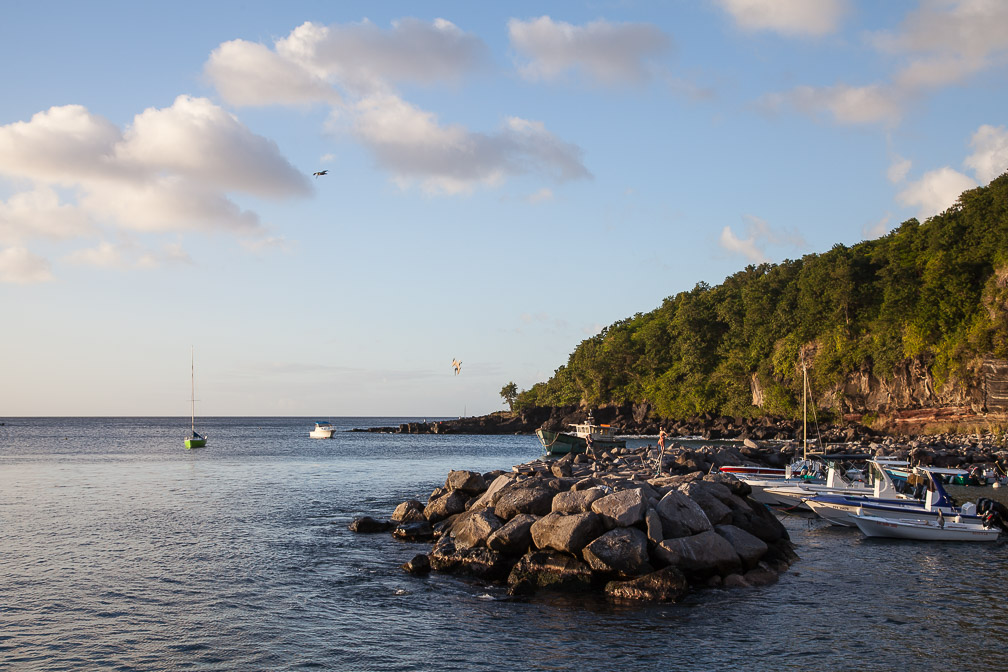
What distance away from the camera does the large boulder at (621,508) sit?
18875mm

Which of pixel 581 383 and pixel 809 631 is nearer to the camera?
pixel 809 631

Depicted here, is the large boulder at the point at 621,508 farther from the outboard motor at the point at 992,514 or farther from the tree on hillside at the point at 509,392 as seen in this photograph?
the tree on hillside at the point at 509,392

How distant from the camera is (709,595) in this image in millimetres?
17578

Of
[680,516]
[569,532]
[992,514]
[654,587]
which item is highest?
[680,516]

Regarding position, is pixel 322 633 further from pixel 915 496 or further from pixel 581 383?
pixel 581 383

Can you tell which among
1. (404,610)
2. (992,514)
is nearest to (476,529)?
(404,610)

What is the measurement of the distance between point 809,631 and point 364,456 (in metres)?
62.8

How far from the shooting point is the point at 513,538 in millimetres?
19984

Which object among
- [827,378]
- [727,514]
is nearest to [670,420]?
[827,378]

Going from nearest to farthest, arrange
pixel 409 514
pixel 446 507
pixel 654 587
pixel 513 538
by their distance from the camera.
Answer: pixel 654 587, pixel 513 538, pixel 446 507, pixel 409 514

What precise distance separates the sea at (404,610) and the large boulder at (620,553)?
1.00 metres

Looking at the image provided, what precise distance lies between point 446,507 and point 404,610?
977 cm

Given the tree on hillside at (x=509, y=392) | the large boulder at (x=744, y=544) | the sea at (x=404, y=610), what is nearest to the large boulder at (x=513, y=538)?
the sea at (x=404, y=610)

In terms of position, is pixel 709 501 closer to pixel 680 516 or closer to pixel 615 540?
pixel 680 516
